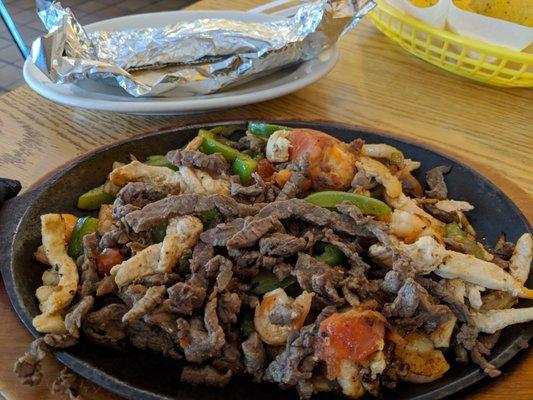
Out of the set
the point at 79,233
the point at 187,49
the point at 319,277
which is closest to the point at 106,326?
the point at 79,233

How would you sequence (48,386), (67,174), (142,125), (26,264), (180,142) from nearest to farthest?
(48,386)
(26,264)
(67,174)
(180,142)
(142,125)

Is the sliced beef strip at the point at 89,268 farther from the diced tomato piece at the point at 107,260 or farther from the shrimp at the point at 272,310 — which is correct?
the shrimp at the point at 272,310

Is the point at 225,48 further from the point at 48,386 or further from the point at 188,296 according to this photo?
the point at 48,386

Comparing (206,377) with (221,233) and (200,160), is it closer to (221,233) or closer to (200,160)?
(221,233)

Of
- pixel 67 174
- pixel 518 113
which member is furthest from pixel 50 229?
pixel 518 113

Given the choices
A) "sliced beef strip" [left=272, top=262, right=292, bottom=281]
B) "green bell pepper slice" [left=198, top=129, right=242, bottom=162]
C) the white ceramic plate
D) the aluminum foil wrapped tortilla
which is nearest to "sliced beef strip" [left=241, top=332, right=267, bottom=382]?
"sliced beef strip" [left=272, top=262, right=292, bottom=281]

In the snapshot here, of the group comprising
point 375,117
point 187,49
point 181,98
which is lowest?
point 375,117

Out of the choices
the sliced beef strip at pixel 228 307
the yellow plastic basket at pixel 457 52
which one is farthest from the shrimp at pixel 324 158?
the yellow plastic basket at pixel 457 52
